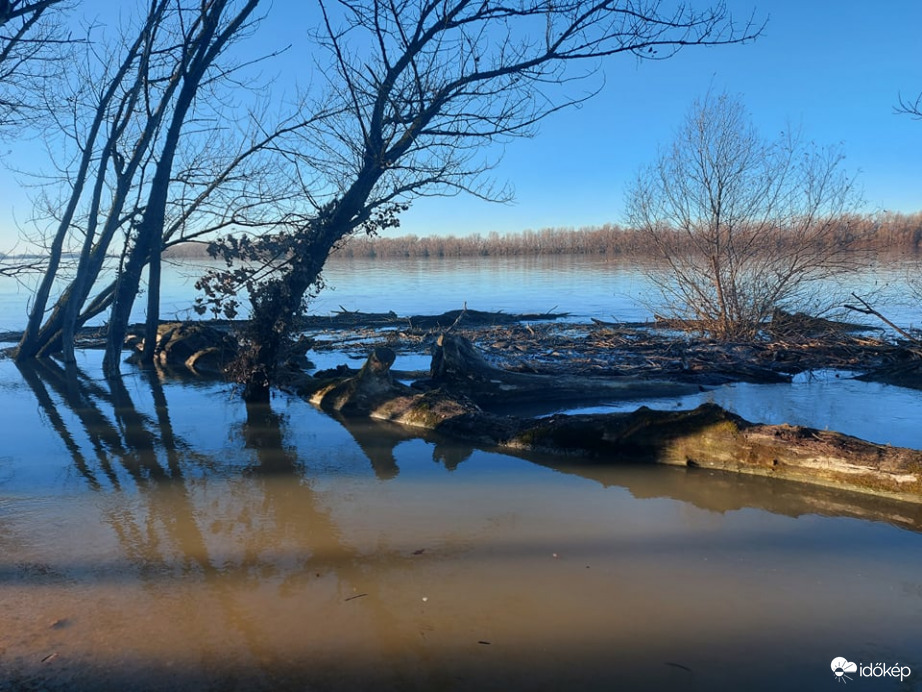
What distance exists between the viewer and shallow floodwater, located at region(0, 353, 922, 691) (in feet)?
10.0

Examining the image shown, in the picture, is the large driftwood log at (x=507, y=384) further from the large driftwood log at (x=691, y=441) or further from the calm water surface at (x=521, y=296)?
the calm water surface at (x=521, y=296)

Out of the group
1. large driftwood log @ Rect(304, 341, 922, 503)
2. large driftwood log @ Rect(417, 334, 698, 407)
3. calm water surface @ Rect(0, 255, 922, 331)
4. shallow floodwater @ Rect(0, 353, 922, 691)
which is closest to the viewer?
shallow floodwater @ Rect(0, 353, 922, 691)

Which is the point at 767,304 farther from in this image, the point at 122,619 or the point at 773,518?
the point at 122,619

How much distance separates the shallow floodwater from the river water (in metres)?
0.02

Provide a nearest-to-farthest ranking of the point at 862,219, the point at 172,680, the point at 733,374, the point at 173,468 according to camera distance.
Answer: the point at 172,680, the point at 173,468, the point at 733,374, the point at 862,219

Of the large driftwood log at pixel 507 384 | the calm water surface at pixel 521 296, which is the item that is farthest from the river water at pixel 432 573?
the calm water surface at pixel 521 296

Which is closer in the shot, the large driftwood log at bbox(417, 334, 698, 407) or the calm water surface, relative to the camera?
the large driftwood log at bbox(417, 334, 698, 407)

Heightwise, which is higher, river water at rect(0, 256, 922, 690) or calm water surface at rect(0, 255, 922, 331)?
calm water surface at rect(0, 255, 922, 331)

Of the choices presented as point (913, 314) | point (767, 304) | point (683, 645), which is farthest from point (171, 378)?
point (913, 314)

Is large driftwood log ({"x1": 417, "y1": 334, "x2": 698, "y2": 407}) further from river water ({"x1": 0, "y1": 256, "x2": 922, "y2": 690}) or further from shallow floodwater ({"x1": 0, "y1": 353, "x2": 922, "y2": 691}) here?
shallow floodwater ({"x1": 0, "y1": 353, "x2": 922, "y2": 691})

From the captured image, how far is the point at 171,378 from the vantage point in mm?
11977

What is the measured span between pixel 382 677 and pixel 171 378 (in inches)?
406

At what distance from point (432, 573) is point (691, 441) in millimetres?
3022

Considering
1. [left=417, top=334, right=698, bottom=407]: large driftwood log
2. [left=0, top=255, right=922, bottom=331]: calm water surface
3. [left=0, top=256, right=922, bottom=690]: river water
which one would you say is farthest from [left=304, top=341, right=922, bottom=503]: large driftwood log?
[left=0, top=255, right=922, bottom=331]: calm water surface
